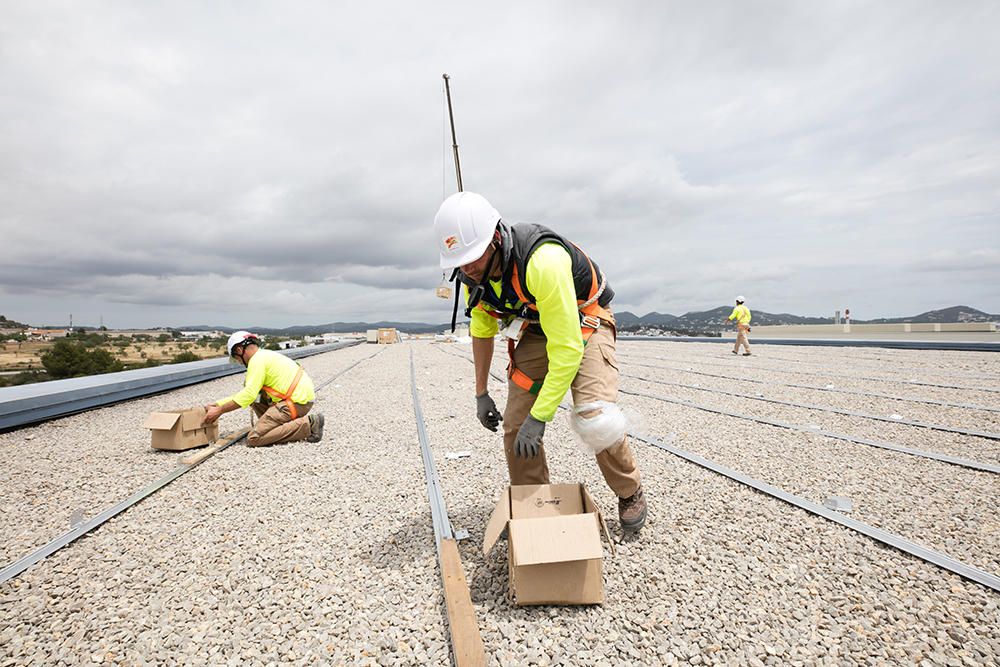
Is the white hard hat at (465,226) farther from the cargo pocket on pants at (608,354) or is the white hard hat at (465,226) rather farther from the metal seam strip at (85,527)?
the metal seam strip at (85,527)

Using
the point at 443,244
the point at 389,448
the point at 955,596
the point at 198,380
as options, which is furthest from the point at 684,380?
the point at 198,380

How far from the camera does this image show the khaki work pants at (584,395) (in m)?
2.58

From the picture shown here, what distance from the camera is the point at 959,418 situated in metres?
5.71

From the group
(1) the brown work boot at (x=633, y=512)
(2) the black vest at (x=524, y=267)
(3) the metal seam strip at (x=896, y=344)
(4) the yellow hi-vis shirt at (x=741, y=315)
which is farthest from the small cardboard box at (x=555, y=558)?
(3) the metal seam strip at (x=896, y=344)

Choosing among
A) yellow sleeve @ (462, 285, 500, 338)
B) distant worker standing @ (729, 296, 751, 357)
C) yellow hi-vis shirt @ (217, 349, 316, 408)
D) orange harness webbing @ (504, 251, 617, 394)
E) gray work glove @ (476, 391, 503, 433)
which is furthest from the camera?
distant worker standing @ (729, 296, 751, 357)

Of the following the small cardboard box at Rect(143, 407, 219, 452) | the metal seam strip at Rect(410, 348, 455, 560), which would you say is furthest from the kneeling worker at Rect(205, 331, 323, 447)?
the metal seam strip at Rect(410, 348, 455, 560)

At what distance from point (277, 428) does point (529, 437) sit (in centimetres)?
403

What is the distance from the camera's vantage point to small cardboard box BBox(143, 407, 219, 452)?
16.6ft

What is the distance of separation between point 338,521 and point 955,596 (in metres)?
3.40

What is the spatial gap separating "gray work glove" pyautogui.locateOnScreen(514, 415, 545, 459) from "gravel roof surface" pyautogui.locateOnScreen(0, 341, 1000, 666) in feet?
2.39

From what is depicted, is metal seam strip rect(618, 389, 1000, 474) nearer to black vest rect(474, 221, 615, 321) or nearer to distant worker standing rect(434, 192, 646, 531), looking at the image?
distant worker standing rect(434, 192, 646, 531)

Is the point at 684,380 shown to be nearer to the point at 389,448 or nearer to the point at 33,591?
the point at 389,448

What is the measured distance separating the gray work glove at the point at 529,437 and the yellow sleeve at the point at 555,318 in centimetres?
5

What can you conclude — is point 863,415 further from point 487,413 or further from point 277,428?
point 277,428
